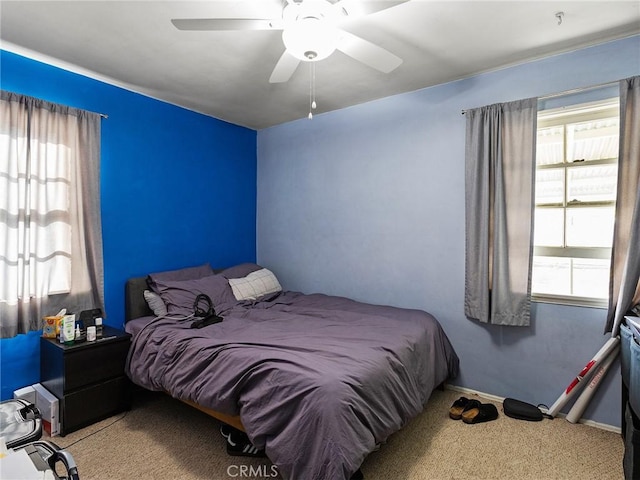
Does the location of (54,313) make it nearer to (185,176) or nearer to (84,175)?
(84,175)

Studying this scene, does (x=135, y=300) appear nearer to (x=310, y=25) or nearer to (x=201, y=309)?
(x=201, y=309)

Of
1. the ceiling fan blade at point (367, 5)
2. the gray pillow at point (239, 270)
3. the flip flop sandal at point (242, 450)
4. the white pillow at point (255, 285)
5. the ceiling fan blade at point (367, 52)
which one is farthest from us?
the gray pillow at point (239, 270)

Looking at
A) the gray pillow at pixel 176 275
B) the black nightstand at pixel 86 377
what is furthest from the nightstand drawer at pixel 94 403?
the gray pillow at pixel 176 275

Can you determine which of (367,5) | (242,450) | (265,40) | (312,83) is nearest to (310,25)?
(367,5)

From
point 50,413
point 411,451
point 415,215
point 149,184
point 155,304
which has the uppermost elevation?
point 149,184

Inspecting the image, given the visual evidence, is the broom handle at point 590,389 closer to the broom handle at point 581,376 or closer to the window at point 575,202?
the broom handle at point 581,376

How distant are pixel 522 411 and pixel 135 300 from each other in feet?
10.4

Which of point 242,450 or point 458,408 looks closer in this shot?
point 242,450

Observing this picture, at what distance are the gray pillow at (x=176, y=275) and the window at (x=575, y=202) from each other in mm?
2953

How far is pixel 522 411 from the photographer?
8.18ft

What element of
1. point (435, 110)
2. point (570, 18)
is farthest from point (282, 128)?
point (570, 18)

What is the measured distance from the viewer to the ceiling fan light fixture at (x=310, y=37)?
162cm

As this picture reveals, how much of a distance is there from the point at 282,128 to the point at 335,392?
10.7 ft

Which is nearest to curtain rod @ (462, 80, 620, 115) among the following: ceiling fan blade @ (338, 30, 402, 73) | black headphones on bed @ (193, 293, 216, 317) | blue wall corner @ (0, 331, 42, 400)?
ceiling fan blade @ (338, 30, 402, 73)
